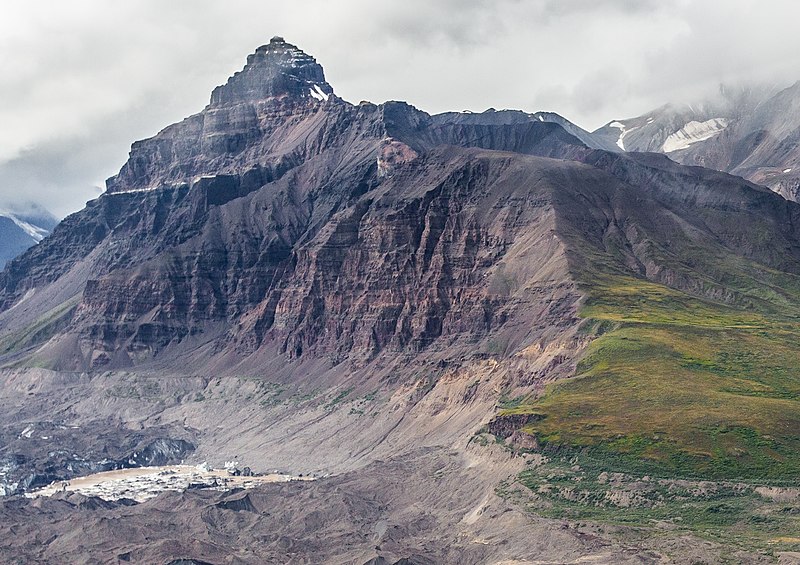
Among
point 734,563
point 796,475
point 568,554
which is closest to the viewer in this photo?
point 734,563

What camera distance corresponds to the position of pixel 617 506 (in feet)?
639

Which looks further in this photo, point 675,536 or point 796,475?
point 796,475

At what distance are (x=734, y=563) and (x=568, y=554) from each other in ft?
77.0

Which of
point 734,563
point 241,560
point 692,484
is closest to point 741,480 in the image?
point 692,484

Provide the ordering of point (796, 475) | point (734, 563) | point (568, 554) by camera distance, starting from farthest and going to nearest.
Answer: point (796, 475) → point (568, 554) → point (734, 563)

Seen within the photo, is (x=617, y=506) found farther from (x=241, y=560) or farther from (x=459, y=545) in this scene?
(x=241, y=560)

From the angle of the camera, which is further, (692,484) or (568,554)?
(692,484)

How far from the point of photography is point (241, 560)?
639 feet

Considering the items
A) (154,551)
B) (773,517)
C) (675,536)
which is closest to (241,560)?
(154,551)

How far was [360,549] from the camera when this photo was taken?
200m

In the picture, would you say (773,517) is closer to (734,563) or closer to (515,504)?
(734,563)

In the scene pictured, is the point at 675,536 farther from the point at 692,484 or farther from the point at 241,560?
the point at 241,560

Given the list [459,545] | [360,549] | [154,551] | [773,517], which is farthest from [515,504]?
[154,551]

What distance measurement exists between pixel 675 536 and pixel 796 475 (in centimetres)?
2809
